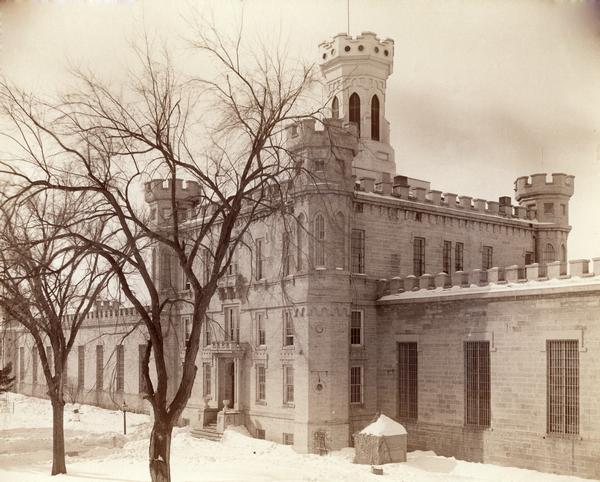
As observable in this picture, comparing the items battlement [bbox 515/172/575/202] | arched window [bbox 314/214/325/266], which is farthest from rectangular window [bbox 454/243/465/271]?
arched window [bbox 314/214/325/266]

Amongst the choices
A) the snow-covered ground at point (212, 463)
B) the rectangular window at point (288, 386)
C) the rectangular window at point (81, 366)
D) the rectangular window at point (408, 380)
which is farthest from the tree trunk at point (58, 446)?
the rectangular window at point (81, 366)

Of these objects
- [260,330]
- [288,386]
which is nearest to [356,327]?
[288,386]

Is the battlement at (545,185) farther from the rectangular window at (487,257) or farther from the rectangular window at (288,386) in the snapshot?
the rectangular window at (288,386)

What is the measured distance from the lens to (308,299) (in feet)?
100

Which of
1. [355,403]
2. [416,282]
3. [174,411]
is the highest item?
[416,282]

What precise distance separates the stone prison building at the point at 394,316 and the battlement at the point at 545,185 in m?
0.09

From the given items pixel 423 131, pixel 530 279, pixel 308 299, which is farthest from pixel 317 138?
pixel 530 279

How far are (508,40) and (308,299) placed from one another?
49.4 feet

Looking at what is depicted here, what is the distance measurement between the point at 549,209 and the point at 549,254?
2521mm

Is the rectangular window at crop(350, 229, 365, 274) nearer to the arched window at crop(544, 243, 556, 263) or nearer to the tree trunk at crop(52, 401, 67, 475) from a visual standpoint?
the arched window at crop(544, 243, 556, 263)

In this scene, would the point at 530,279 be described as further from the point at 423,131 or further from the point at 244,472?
the point at 244,472

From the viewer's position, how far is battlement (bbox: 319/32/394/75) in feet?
128

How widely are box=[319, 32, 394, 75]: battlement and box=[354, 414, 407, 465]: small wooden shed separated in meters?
20.7

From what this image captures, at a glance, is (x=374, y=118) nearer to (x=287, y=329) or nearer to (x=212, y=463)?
(x=287, y=329)
